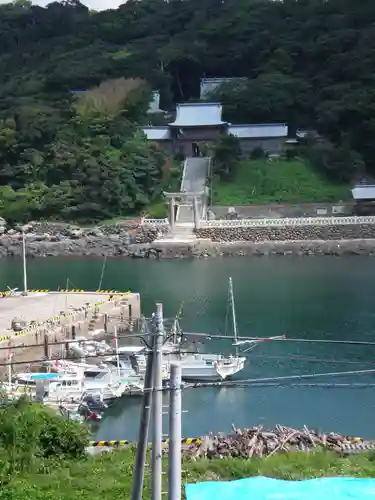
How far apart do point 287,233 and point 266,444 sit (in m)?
29.2

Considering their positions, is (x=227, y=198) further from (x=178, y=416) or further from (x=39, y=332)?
(x=178, y=416)

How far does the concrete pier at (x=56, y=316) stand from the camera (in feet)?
62.8

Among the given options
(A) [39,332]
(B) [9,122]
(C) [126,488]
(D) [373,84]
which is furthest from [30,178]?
(C) [126,488]

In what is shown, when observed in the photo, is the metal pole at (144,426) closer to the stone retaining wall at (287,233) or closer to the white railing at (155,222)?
the stone retaining wall at (287,233)

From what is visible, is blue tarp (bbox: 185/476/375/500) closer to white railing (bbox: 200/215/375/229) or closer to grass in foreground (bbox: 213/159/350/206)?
white railing (bbox: 200/215/375/229)

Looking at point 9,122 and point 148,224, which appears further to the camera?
point 9,122

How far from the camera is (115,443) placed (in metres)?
12.8

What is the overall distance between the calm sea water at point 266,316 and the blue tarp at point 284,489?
4.30 feet

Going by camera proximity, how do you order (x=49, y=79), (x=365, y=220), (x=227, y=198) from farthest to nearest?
(x=49, y=79) < (x=227, y=198) < (x=365, y=220)

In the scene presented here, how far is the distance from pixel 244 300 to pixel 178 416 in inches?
843

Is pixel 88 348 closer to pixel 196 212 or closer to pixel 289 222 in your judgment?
pixel 196 212

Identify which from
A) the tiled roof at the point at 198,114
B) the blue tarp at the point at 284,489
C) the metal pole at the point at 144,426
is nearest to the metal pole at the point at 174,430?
the metal pole at the point at 144,426

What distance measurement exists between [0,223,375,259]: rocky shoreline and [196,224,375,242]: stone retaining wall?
22cm

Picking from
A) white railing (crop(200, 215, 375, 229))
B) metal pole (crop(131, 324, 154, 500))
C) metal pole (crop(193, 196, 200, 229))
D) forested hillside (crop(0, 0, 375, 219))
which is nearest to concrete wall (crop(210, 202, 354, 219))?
white railing (crop(200, 215, 375, 229))
